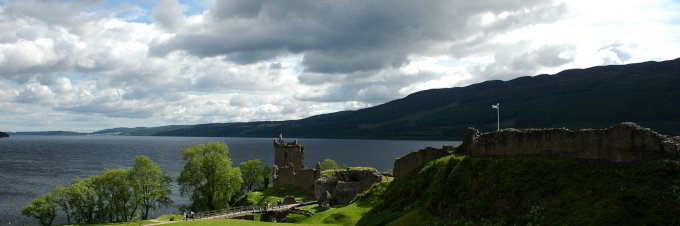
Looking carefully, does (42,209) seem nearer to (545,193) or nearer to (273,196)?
(273,196)

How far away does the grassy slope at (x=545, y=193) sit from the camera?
22.8m

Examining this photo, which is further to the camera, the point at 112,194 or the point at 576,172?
the point at 112,194

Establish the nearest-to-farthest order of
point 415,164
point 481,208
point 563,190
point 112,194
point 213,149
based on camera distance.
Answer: point 563,190
point 481,208
point 415,164
point 112,194
point 213,149

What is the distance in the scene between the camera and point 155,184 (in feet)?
228

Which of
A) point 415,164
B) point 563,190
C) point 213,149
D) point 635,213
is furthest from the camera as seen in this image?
point 213,149

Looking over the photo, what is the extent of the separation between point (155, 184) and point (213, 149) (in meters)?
9.52

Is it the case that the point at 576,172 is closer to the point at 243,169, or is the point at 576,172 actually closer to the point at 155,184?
the point at 155,184

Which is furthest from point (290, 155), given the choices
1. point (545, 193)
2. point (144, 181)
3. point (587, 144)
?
point (587, 144)

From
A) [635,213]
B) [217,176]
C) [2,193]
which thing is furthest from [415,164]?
[2,193]

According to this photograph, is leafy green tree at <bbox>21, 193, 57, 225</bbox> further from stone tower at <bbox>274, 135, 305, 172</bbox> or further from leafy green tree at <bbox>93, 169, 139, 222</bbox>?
stone tower at <bbox>274, 135, 305, 172</bbox>

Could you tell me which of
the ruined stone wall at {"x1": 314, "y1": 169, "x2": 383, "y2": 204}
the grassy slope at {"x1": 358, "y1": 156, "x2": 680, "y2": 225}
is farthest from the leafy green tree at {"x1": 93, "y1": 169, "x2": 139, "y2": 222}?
the grassy slope at {"x1": 358, "y1": 156, "x2": 680, "y2": 225}

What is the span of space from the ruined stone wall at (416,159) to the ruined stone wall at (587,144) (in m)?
5.26

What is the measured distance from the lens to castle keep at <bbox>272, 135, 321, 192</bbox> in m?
80.1

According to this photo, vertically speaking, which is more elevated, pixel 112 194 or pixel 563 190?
pixel 563 190
